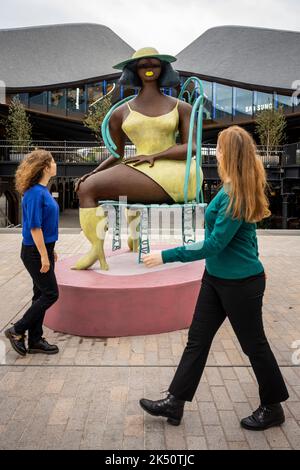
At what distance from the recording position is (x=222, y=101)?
32.1 m

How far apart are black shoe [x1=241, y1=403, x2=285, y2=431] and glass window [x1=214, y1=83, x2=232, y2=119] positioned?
30.6 metres

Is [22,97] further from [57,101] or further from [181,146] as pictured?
[181,146]

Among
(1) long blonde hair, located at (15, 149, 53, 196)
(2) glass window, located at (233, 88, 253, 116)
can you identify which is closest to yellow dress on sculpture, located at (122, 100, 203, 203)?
(1) long blonde hair, located at (15, 149, 53, 196)

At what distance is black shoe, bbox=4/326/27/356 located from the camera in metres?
3.43

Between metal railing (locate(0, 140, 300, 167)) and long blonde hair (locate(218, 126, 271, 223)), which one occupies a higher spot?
metal railing (locate(0, 140, 300, 167))

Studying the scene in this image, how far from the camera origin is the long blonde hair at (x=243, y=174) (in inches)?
85.7

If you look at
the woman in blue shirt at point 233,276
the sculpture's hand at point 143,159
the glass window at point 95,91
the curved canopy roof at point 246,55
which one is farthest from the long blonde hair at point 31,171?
the curved canopy roof at point 246,55

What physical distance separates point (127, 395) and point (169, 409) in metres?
0.49

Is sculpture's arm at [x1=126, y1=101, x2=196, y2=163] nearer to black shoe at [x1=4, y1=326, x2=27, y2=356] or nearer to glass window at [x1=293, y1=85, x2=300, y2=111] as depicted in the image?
black shoe at [x1=4, y1=326, x2=27, y2=356]

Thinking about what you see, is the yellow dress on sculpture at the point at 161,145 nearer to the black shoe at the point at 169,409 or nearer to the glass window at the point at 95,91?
the black shoe at the point at 169,409

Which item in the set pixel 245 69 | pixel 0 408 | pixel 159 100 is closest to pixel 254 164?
pixel 0 408

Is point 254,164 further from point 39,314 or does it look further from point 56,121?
point 56,121

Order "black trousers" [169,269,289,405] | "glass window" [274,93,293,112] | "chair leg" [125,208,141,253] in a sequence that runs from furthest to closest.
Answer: "glass window" [274,93,293,112]
"chair leg" [125,208,141,253]
"black trousers" [169,269,289,405]

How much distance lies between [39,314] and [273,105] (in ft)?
96.8
